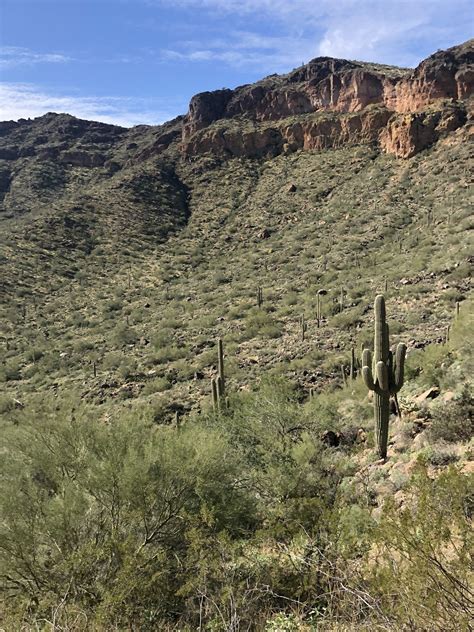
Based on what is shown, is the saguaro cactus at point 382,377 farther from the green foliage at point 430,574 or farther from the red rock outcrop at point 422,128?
the red rock outcrop at point 422,128

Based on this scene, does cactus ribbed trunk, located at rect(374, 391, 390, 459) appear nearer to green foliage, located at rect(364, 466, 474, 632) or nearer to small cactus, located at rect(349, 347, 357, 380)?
small cactus, located at rect(349, 347, 357, 380)

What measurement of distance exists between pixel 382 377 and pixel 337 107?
58.8 metres

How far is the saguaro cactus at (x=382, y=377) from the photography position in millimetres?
11133

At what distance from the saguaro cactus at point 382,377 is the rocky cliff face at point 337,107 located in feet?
134

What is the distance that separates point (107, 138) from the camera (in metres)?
87.5

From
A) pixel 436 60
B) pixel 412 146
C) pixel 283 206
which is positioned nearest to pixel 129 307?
pixel 283 206

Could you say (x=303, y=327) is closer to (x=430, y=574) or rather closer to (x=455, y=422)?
(x=455, y=422)

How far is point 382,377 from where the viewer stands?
37.0ft

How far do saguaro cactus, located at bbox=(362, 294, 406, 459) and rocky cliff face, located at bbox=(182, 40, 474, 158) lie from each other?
40.9 m

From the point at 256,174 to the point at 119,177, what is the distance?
18101mm

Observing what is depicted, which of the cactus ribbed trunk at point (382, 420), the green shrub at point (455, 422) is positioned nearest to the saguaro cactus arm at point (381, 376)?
the cactus ribbed trunk at point (382, 420)

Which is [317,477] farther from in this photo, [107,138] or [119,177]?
[107,138]

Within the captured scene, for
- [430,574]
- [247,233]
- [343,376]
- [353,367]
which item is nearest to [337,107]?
[247,233]

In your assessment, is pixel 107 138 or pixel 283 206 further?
pixel 107 138
